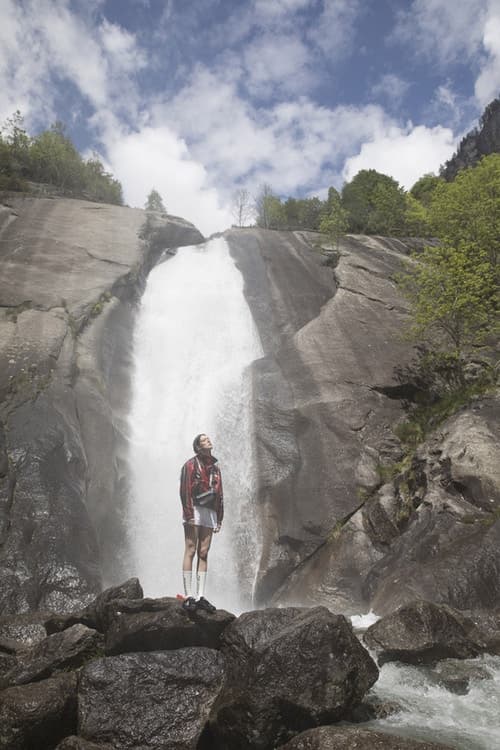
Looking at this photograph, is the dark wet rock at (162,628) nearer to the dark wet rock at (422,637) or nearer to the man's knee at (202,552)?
the man's knee at (202,552)

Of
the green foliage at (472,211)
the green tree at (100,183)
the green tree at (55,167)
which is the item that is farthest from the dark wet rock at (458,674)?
the green tree at (100,183)

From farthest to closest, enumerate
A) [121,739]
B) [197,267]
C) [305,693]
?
[197,267], [305,693], [121,739]

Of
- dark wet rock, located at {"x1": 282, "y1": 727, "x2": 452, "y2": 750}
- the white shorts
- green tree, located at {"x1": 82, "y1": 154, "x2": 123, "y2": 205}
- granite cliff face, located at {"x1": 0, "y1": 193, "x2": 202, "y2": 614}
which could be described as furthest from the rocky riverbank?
green tree, located at {"x1": 82, "y1": 154, "x2": 123, "y2": 205}

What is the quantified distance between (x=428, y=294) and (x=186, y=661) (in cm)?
1832

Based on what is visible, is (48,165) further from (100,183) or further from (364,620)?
(364,620)

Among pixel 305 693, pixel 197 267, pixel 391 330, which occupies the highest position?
pixel 197 267

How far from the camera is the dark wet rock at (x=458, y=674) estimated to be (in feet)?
25.8

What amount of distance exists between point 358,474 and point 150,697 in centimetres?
1280

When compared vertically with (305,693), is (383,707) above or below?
below

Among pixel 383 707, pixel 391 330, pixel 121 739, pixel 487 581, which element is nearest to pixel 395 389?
pixel 391 330

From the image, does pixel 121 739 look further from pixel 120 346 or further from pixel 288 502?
pixel 120 346

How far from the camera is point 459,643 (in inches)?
356

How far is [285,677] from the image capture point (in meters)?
6.57

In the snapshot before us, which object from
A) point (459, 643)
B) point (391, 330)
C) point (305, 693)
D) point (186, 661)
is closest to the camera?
point (305, 693)
